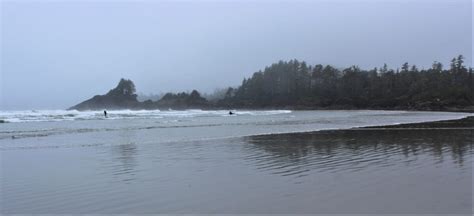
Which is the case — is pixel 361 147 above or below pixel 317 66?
below

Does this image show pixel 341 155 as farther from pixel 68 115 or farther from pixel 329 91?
pixel 329 91

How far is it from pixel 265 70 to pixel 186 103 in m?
38.2

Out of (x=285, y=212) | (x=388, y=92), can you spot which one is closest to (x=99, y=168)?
(x=285, y=212)

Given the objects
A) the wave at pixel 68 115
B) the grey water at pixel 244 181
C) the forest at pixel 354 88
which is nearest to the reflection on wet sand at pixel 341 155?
the grey water at pixel 244 181

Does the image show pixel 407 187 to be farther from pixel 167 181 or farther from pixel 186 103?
pixel 186 103

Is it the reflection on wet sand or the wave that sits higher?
the wave

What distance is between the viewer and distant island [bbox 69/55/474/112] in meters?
112

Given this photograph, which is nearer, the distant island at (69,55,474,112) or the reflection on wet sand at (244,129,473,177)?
the reflection on wet sand at (244,129,473,177)

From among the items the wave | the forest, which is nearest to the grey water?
the wave

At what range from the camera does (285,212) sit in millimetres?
6680

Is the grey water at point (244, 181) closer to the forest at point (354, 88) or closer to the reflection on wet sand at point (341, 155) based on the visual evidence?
the reflection on wet sand at point (341, 155)

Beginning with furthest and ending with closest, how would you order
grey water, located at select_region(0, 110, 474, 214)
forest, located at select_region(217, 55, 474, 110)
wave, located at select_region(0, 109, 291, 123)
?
1. forest, located at select_region(217, 55, 474, 110)
2. wave, located at select_region(0, 109, 291, 123)
3. grey water, located at select_region(0, 110, 474, 214)

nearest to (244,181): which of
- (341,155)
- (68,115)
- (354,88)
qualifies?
(341,155)

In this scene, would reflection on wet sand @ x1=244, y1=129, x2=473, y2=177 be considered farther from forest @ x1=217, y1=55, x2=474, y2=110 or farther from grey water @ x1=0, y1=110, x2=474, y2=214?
forest @ x1=217, y1=55, x2=474, y2=110
